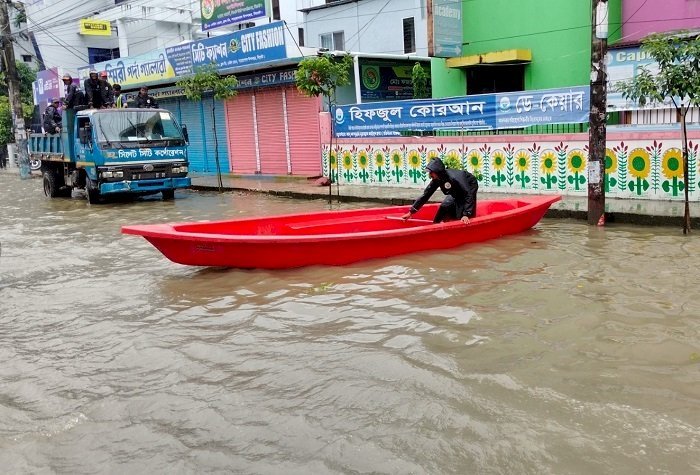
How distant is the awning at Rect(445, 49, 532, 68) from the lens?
637 inches

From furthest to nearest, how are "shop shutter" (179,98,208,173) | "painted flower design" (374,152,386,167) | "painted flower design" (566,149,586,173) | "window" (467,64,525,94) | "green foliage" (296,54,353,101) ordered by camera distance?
1. "shop shutter" (179,98,208,173)
2. "window" (467,64,525,94)
3. "painted flower design" (374,152,386,167)
4. "green foliage" (296,54,353,101)
5. "painted flower design" (566,149,586,173)

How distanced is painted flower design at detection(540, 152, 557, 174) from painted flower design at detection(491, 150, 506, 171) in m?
0.85

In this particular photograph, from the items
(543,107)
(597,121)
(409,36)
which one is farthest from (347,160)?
(597,121)

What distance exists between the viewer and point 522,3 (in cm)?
1664

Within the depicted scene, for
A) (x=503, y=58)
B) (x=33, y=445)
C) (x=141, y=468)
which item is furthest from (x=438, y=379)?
(x=503, y=58)

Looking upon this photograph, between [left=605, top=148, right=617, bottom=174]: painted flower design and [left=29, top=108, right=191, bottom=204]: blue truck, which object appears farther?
[left=29, top=108, right=191, bottom=204]: blue truck

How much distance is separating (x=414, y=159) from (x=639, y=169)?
5101mm

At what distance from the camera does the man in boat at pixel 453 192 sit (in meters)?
8.77

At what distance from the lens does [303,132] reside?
20109 mm

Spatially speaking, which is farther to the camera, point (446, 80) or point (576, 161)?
point (446, 80)

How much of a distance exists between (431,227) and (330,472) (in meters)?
5.09

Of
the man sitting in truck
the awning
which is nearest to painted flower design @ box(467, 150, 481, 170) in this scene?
the awning

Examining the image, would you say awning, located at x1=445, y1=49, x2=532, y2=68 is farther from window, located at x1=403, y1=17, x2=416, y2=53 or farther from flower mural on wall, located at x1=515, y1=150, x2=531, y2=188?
window, located at x1=403, y1=17, x2=416, y2=53

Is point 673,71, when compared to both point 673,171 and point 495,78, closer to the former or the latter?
point 673,171
